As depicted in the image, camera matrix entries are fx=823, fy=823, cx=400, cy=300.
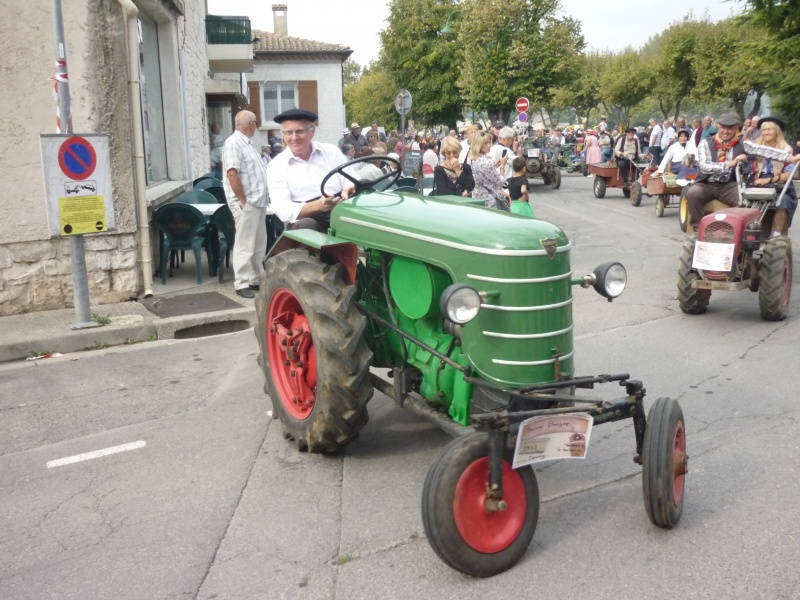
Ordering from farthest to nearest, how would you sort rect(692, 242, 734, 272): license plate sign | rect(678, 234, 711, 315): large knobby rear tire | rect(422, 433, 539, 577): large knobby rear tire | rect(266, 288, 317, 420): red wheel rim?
rect(678, 234, 711, 315): large knobby rear tire < rect(692, 242, 734, 272): license plate sign < rect(266, 288, 317, 420): red wheel rim < rect(422, 433, 539, 577): large knobby rear tire

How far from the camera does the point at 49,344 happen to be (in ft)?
23.2

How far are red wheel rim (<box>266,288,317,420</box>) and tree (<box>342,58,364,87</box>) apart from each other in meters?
96.3

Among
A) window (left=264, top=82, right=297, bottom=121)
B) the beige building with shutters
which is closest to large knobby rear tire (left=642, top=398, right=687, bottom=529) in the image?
the beige building with shutters

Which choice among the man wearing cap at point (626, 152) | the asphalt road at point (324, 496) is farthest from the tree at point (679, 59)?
the asphalt road at point (324, 496)

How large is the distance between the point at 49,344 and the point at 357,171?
345cm

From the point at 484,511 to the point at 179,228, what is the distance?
677 centimetres

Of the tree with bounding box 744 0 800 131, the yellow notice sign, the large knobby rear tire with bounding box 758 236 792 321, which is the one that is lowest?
the large knobby rear tire with bounding box 758 236 792 321

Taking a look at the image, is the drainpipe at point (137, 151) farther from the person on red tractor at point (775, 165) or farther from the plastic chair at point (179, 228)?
the person on red tractor at point (775, 165)

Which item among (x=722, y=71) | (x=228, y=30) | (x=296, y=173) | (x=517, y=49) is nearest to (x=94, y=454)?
(x=296, y=173)

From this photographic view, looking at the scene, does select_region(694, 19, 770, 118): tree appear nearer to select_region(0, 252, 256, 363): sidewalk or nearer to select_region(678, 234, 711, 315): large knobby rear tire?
select_region(678, 234, 711, 315): large knobby rear tire

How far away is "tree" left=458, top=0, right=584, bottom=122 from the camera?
123 ft

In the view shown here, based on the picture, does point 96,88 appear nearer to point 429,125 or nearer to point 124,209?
point 124,209

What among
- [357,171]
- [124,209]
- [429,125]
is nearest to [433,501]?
[357,171]

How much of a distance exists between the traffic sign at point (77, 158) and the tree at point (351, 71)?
93.7 metres
